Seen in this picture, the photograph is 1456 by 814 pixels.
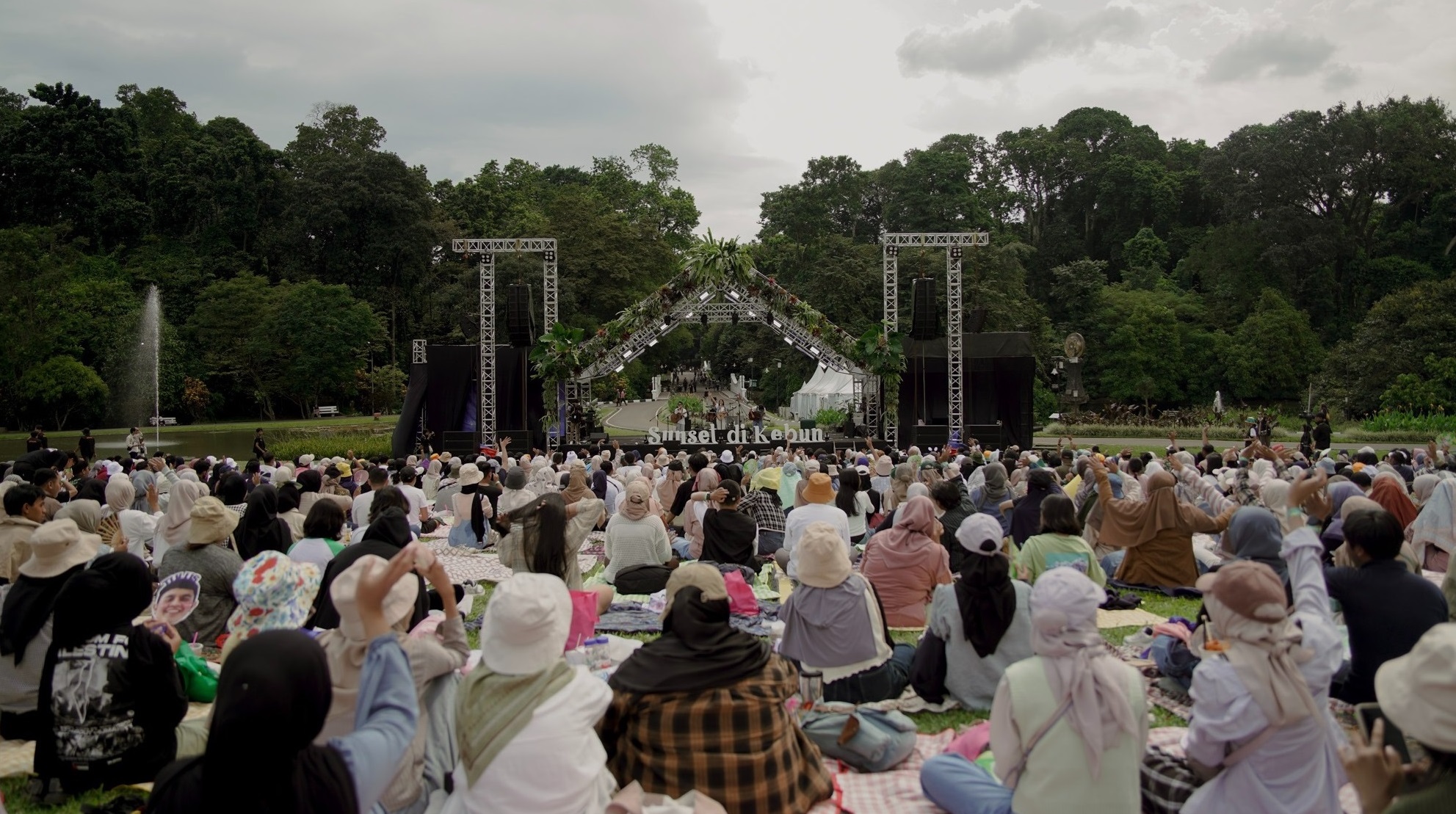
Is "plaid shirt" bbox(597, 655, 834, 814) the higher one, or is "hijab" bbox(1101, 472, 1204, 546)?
"hijab" bbox(1101, 472, 1204, 546)

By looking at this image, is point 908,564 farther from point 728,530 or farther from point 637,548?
point 637,548

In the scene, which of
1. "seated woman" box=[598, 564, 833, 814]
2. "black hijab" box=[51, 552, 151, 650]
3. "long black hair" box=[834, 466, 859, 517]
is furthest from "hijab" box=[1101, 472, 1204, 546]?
"black hijab" box=[51, 552, 151, 650]

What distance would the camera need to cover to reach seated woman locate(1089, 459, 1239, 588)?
675 cm

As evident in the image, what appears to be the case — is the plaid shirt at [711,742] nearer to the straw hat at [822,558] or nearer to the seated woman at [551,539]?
the straw hat at [822,558]

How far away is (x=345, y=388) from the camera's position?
3275 centimetres

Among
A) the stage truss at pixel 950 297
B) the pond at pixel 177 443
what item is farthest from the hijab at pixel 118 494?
the pond at pixel 177 443

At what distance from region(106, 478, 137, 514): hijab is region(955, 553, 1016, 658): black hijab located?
257 inches

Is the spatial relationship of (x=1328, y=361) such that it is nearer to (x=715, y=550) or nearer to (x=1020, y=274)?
(x=1020, y=274)

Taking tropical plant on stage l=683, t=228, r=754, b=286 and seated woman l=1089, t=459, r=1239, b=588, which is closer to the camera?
seated woman l=1089, t=459, r=1239, b=588

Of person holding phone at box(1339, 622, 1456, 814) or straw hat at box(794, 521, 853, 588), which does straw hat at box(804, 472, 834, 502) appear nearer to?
straw hat at box(794, 521, 853, 588)

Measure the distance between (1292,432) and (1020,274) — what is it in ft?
38.8

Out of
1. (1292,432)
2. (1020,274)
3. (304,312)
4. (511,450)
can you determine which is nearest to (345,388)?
(304,312)

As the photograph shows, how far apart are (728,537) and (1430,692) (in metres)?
5.30

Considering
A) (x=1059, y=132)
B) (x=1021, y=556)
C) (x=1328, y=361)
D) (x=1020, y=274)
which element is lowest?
(x=1021, y=556)
